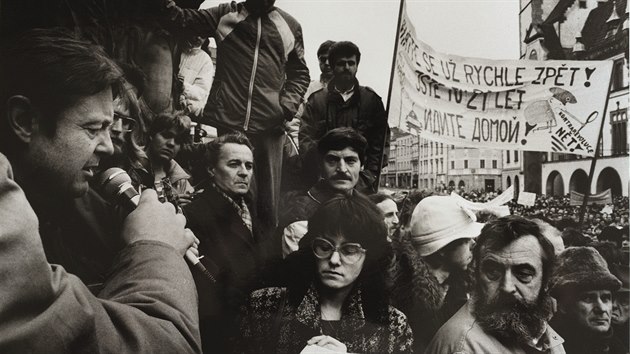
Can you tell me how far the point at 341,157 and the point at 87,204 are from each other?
1.15m

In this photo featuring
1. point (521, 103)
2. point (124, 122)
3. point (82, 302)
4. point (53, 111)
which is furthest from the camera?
point (521, 103)

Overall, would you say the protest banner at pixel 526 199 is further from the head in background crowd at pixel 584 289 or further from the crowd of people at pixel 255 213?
the head in background crowd at pixel 584 289

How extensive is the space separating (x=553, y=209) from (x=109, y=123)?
225cm

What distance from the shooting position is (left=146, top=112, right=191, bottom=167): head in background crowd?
101 inches

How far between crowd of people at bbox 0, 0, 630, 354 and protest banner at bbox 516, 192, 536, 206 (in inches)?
1.5

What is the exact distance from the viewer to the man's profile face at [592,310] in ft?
10.0

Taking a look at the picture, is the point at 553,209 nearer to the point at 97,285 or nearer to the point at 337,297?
the point at 337,297

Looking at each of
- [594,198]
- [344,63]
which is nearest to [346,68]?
[344,63]

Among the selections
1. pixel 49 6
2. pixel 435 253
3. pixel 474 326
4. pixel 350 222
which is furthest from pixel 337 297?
pixel 49 6

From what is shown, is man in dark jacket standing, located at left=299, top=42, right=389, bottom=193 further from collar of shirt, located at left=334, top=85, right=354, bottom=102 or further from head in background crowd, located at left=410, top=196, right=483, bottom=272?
head in background crowd, located at left=410, top=196, right=483, bottom=272

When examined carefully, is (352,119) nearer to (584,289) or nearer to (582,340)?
(584,289)

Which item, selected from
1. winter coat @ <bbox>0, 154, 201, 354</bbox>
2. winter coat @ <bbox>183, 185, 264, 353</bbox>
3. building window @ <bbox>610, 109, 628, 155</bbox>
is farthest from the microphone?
building window @ <bbox>610, 109, 628, 155</bbox>

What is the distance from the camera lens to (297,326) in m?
2.68

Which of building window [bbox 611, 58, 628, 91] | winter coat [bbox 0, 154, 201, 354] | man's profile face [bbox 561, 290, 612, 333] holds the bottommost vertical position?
man's profile face [bbox 561, 290, 612, 333]
